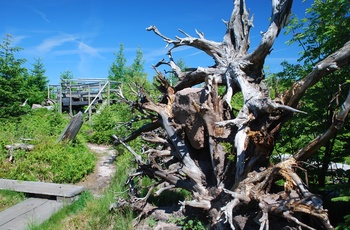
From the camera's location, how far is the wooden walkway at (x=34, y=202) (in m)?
5.48

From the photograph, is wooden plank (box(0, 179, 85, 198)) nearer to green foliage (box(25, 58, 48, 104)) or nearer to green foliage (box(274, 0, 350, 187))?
green foliage (box(274, 0, 350, 187))

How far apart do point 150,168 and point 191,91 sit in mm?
1750

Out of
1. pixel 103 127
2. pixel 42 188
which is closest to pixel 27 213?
Result: pixel 42 188

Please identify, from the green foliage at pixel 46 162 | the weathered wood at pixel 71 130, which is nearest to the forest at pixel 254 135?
the green foliage at pixel 46 162

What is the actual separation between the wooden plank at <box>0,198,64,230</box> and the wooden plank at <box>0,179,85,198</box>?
21 centimetres

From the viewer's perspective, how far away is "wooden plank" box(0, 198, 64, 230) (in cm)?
535

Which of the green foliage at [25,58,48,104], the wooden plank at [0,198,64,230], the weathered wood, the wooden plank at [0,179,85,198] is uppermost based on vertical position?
the green foliage at [25,58,48,104]

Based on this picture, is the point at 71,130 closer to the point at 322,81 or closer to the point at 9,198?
the point at 9,198

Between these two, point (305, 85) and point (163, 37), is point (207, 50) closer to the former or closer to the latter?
point (163, 37)

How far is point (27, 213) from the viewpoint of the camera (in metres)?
5.95

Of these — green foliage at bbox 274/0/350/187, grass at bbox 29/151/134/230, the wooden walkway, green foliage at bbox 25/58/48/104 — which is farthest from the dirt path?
green foliage at bbox 25/58/48/104

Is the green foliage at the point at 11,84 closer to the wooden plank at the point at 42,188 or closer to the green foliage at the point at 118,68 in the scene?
the wooden plank at the point at 42,188

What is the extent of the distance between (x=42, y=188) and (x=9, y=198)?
0.72 meters

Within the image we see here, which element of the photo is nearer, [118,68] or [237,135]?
[237,135]
